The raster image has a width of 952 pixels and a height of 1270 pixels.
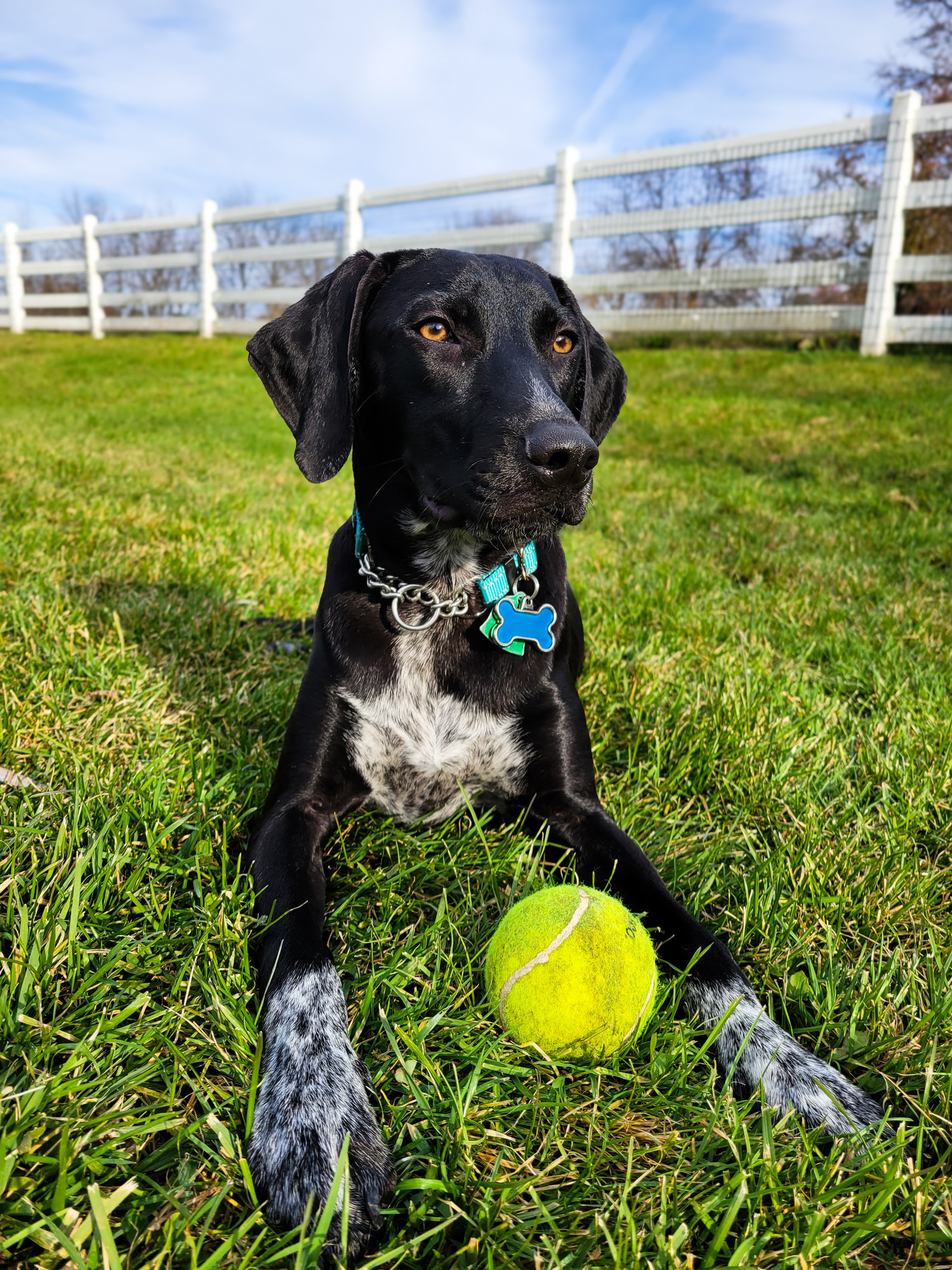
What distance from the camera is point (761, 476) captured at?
7.30 meters

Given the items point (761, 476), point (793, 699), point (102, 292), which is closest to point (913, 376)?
point (761, 476)

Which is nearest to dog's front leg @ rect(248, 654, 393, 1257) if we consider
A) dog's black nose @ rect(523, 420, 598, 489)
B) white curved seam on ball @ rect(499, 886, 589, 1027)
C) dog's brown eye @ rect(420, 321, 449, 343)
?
white curved seam on ball @ rect(499, 886, 589, 1027)

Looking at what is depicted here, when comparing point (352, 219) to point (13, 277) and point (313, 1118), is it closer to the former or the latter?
point (13, 277)

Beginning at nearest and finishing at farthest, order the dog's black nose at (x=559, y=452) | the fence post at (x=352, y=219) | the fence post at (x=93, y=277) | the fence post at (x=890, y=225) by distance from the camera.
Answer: the dog's black nose at (x=559, y=452)
the fence post at (x=890, y=225)
the fence post at (x=352, y=219)
the fence post at (x=93, y=277)

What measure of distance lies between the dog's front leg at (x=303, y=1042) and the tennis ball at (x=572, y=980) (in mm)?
311

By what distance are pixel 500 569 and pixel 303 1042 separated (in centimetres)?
140

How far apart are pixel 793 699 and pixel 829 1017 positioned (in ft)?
4.94

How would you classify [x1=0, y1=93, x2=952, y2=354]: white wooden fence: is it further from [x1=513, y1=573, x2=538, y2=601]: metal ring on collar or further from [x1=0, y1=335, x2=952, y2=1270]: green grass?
[x1=513, y1=573, x2=538, y2=601]: metal ring on collar

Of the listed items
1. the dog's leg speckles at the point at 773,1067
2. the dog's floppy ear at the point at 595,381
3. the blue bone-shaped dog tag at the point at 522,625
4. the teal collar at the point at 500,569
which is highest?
the dog's floppy ear at the point at 595,381

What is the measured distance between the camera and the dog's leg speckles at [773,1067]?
5.21 ft

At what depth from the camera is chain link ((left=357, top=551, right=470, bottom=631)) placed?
246 centimetres

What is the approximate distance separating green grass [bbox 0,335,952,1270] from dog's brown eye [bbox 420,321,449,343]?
4.26 feet

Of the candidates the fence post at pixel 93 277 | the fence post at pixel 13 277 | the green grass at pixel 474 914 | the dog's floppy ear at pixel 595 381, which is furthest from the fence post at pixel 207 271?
the dog's floppy ear at pixel 595 381

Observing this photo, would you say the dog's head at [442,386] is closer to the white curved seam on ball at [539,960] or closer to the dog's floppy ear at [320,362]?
the dog's floppy ear at [320,362]
